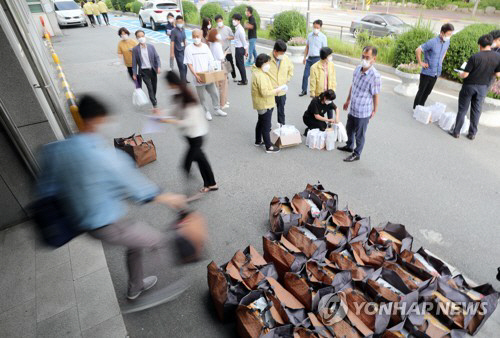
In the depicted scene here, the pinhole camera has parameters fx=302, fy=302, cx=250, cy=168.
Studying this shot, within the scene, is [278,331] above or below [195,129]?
below

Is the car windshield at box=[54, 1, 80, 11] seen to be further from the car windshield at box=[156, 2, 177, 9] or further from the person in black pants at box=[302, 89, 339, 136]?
the person in black pants at box=[302, 89, 339, 136]

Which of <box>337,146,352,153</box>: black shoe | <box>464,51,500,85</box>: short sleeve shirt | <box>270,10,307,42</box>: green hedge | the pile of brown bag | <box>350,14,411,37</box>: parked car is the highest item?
<box>464,51,500,85</box>: short sleeve shirt

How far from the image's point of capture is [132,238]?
2535 mm

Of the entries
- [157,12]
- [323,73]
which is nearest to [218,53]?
[323,73]

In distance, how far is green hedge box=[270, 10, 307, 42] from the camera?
43.5ft

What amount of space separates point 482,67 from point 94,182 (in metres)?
6.49

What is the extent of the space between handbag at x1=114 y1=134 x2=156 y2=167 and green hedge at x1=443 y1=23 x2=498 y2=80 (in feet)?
27.7

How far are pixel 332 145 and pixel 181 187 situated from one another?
2.94m

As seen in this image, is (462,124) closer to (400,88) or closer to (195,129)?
(400,88)

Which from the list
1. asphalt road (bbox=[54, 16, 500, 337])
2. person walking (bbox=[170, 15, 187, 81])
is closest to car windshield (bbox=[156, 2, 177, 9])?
person walking (bbox=[170, 15, 187, 81])

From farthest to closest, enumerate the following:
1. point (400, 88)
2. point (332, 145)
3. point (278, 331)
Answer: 1. point (400, 88)
2. point (332, 145)
3. point (278, 331)

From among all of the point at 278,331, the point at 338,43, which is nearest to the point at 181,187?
the point at 278,331

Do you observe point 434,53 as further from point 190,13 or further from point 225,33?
point 190,13

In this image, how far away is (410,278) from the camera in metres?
2.72
